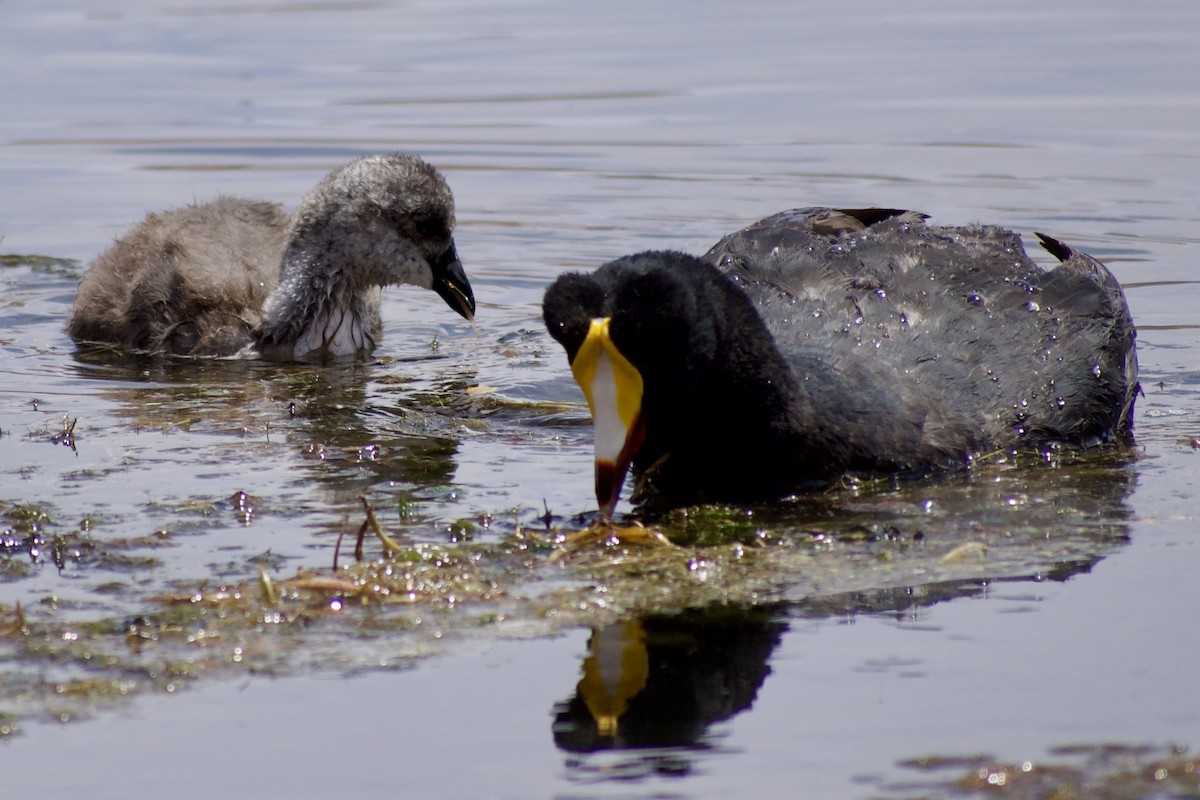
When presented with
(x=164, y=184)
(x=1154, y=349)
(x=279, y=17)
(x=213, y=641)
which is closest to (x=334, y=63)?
(x=279, y=17)

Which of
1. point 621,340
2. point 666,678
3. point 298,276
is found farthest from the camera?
point 298,276

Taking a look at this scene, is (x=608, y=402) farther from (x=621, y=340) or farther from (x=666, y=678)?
(x=666, y=678)

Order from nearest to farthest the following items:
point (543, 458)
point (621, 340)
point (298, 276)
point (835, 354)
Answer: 1. point (621, 340)
2. point (835, 354)
3. point (543, 458)
4. point (298, 276)

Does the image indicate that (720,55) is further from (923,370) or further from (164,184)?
(923,370)

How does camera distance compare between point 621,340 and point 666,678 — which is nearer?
point 666,678

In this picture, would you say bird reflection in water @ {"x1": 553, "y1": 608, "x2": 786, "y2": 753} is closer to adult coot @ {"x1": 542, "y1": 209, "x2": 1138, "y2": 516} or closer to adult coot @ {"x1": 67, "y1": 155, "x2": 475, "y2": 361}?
adult coot @ {"x1": 542, "y1": 209, "x2": 1138, "y2": 516}

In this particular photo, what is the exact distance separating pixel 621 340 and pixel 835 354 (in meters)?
1.16

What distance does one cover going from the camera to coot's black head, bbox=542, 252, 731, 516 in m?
4.73

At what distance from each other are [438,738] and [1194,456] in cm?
320

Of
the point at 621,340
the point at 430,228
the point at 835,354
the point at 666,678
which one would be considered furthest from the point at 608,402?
the point at 430,228

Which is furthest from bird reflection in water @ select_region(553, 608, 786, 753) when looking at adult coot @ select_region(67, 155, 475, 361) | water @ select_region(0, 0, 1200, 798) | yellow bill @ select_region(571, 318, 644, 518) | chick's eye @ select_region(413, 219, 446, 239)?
chick's eye @ select_region(413, 219, 446, 239)

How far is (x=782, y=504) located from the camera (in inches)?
206

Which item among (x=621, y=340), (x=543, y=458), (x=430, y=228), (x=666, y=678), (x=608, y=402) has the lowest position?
(x=666, y=678)

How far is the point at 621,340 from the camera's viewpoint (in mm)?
4742
